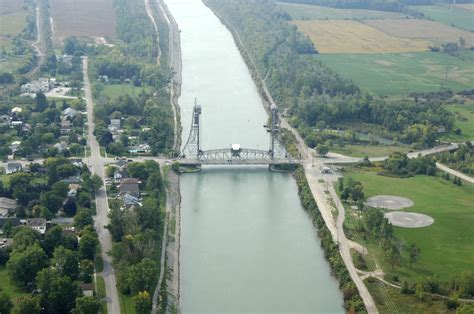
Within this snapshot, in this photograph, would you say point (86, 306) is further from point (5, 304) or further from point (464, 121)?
point (464, 121)

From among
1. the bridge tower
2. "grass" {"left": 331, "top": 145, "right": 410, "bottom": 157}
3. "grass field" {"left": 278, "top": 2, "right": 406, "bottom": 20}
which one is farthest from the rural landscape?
"grass field" {"left": 278, "top": 2, "right": 406, "bottom": 20}

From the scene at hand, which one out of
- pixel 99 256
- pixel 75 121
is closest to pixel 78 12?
pixel 75 121

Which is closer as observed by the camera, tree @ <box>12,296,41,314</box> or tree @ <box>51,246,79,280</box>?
tree @ <box>12,296,41,314</box>

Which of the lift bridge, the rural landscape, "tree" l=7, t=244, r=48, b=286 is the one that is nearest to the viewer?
"tree" l=7, t=244, r=48, b=286

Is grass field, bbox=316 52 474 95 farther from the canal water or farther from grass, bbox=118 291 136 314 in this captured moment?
grass, bbox=118 291 136 314

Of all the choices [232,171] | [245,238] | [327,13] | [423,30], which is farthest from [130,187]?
[327,13]

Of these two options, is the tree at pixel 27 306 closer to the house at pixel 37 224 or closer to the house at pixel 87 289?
the house at pixel 87 289
